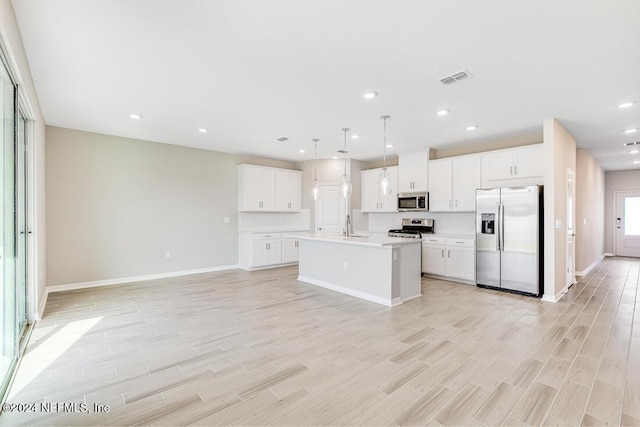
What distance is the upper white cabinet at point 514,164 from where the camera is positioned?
16.3 ft

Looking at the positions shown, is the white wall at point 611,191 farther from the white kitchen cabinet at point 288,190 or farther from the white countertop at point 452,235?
the white kitchen cabinet at point 288,190

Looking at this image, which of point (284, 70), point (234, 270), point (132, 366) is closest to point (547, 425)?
point (132, 366)

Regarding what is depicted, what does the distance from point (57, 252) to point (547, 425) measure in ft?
21.5

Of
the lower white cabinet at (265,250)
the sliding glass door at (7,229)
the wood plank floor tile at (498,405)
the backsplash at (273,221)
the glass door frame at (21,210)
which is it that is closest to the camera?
the wood plank floor tile at (498,405)

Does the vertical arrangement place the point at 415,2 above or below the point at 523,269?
above

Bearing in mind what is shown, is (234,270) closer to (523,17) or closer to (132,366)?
(132,366)

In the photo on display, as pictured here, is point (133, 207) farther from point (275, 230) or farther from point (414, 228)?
point (414, 228)

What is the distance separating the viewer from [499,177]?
5.40 meters

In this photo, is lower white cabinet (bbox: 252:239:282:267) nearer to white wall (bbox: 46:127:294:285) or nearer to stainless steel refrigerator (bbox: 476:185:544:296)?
white wall (bbox: 46:127:294:285)

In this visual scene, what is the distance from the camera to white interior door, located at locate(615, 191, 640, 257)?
9031 millimetres

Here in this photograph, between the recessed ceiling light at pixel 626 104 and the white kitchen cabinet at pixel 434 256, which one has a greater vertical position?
the recessed ceiling light at pixel 626 104

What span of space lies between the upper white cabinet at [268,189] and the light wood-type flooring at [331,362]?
9.80 feet

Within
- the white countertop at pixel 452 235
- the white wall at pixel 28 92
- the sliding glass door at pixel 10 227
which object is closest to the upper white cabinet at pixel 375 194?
the white countertop at pixel 452 235

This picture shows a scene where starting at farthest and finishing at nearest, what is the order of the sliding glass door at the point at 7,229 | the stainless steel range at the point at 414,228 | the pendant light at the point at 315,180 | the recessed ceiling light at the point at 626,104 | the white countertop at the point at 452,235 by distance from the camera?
the stainless steel range at the point at 414,228 → the white countertop at the point at 452,235 → the pendant light at the point at 315,180 → the recessed ceiling light at the point at 626,104 → the sliding glass door at the point at 7,229
